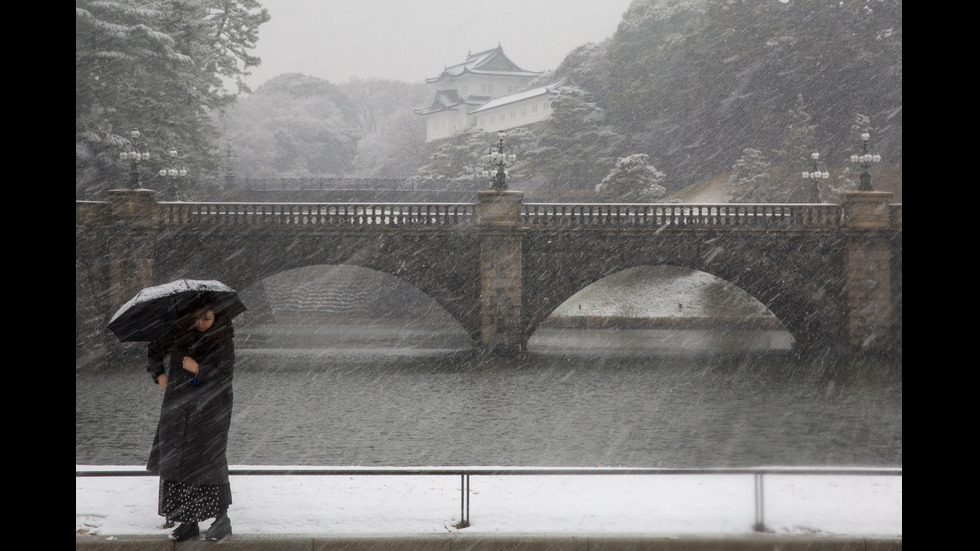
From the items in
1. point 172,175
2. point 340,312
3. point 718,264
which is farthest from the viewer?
point 340,312

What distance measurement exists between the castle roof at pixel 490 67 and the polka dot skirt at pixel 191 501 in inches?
2847

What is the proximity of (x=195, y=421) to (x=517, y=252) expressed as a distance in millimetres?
23067

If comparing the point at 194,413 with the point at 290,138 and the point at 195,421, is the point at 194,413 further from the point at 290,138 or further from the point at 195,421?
the point at 290,138

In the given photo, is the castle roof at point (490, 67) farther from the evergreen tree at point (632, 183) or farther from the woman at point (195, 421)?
the woman at point (195, 421)

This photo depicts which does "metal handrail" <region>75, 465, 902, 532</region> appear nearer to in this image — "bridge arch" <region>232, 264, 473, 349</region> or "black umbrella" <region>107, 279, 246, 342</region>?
"black umbrella" <region>107, 279, 246, 342</region>

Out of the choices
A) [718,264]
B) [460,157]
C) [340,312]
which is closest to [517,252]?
[718,264]

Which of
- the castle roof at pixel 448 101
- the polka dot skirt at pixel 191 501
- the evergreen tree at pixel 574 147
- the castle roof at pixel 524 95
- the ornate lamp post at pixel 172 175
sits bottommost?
the polka dot skirt at pixel 191 501

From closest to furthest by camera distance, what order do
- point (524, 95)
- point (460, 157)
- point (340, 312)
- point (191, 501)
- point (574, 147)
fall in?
point (191, 501) → point (340, 312) → point (574, 147) → point (460, 157) → point (524, 95)

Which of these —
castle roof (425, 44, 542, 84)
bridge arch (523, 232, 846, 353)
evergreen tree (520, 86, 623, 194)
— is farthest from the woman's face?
castle roof (425, 44, 542, 84)

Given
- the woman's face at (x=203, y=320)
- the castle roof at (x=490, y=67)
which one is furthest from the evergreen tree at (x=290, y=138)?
the woman's face at (x=203, y=320)

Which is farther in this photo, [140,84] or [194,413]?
[140,84]

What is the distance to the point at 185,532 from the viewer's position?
5.10 meters

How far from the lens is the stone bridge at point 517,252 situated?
2773 centimetres
